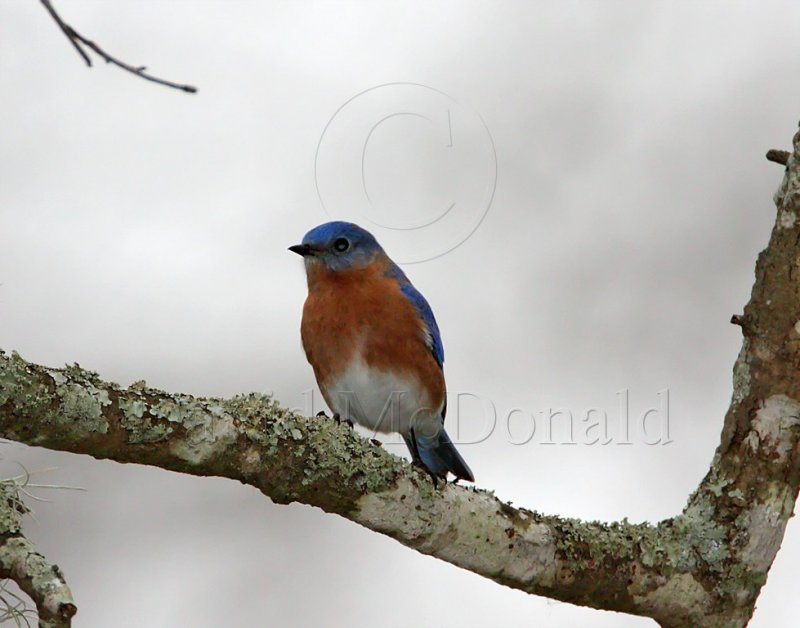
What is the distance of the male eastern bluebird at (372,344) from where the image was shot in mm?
5086

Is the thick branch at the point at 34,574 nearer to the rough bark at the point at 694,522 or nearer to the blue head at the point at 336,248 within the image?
the rough bark at the point at 694,522

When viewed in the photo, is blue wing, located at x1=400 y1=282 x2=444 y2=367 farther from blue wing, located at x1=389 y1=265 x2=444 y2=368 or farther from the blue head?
the blue head

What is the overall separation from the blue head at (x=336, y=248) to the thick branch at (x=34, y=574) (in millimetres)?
2756

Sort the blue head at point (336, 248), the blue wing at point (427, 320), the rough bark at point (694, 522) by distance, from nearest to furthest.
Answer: the rough bark at point (694, 522) → the blue wing at point (427, 320) → the blue head at point (336, 248)

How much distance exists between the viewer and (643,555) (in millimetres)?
3662

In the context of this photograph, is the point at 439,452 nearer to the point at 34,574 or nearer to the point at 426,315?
the point at 426,315

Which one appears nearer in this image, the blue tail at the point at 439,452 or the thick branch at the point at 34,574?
the thick branch at the point at 34,574

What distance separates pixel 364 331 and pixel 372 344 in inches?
3.0

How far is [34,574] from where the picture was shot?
2561 mm

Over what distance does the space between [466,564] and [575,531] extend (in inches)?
15.6

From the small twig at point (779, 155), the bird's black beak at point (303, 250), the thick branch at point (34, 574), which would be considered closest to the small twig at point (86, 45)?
the thick branch at point (34, 574)

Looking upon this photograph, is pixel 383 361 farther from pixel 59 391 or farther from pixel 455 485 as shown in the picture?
pixel 59 391

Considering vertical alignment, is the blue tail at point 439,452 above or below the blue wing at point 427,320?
below

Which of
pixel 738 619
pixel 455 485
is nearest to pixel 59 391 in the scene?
pixel 455 485
